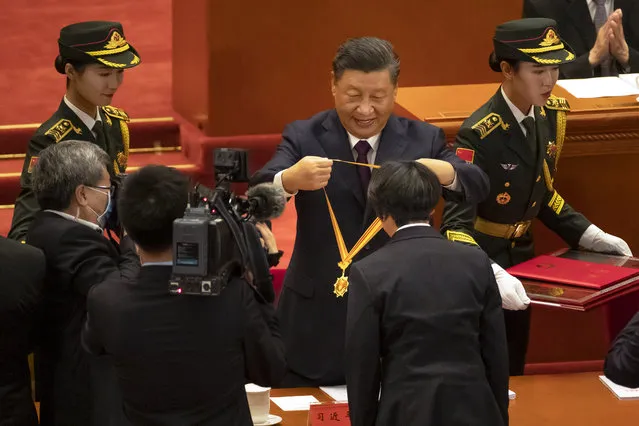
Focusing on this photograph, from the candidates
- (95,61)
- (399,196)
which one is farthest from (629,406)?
(95,61)

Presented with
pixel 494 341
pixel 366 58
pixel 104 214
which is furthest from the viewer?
pixel 366 58

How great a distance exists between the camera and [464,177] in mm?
3785

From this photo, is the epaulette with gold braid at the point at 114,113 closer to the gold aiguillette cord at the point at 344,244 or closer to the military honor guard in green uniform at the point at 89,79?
Answer: the military honor guard in green uniform at the point at 89,79

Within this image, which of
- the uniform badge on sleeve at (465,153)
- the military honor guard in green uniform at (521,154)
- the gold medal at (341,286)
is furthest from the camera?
the military honor guard in green uniform at (521,154)

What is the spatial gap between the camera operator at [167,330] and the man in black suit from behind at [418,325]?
11.8 inches

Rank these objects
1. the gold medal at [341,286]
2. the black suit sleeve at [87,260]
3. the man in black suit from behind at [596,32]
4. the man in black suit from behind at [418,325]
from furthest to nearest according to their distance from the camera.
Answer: the man in black suit from behind at [596,32] < the gold medal at [341,286] < the black suit sleeve at [87,260] < the man in black suit from behind at [418,325]

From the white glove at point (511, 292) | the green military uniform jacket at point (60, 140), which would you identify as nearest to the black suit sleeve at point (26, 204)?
the green military uniform jacket at point (60, 140)

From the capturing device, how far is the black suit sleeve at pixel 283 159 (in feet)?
12.2

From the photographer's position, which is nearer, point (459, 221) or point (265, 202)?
point (265, 202)

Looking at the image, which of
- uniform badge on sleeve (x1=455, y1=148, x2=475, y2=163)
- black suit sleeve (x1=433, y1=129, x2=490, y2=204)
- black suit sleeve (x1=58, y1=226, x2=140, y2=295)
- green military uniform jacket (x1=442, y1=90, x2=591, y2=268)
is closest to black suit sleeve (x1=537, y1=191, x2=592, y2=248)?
green military uniform jacket (x1=442, y1=90, x2=591, y2=268)

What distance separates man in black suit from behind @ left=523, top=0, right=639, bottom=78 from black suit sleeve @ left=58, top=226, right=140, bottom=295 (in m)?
3.30

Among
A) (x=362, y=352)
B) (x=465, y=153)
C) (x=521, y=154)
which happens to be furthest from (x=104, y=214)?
(x=521, y=154)

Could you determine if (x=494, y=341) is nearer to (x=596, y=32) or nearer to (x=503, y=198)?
(x=503, y=198)

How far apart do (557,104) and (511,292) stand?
992mm
